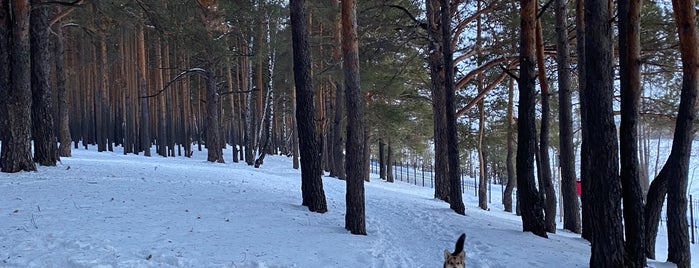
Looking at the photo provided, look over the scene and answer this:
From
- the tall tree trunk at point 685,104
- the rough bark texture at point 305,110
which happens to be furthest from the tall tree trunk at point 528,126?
the rough bark texture at point 305,110

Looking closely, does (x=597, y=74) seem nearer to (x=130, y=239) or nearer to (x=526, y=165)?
(x=526, y=165)

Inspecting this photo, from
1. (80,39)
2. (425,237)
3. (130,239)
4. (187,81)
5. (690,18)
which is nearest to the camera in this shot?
(130,239)

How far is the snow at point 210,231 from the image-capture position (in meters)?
5.98

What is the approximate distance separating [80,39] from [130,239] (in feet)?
86.2

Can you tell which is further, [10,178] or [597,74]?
[10,178]

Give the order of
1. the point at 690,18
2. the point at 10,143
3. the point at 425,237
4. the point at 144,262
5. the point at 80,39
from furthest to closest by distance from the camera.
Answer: the point at 80,39, the point at 10,143, the point at 425,237, the point at 690,18, the point at 144,262

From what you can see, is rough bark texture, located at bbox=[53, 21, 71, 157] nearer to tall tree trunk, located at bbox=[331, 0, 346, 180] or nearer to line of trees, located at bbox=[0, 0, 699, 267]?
line of trees, located at bbox=[0, 0, 699, 267]

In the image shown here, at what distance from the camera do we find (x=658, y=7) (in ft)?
40.5

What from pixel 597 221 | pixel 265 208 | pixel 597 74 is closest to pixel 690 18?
pixel 597 74

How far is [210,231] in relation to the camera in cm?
752

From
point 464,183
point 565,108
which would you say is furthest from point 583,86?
point 464,183

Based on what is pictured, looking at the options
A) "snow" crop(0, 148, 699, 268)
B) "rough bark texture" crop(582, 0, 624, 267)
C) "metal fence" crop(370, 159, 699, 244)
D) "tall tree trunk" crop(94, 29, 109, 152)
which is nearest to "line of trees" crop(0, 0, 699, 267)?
"rough bark texture" crop(582, 0, 624, 267)

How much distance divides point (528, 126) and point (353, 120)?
11.8 feet

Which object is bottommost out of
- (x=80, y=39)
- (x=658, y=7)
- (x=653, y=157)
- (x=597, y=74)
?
(x=653, y=157)
